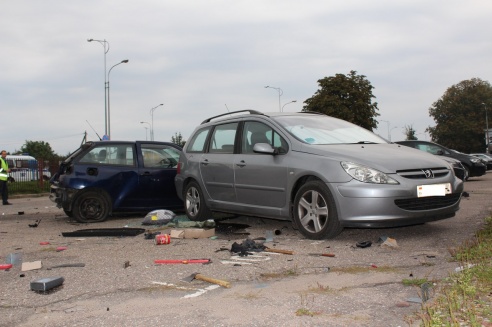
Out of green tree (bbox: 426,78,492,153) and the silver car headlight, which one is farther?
green tree (bbox: 426,78,492,153)

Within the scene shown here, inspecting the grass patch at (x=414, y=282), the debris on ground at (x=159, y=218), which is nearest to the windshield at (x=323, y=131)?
the debris on ground at (x=159, y=218)

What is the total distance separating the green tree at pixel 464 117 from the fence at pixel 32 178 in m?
63.7

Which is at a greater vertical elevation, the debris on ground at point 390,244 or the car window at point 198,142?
the car window at point 198,142

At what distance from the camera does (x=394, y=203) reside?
19.8 feet

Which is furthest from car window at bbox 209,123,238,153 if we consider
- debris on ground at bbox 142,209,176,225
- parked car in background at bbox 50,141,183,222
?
parked car in background at bbox 50,141,183,222

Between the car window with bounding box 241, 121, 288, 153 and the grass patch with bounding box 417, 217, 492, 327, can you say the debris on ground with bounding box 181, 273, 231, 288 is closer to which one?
the grass patch with bounding box 417, 217, 492, 327

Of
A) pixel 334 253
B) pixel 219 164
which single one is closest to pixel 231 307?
pixel 334 253

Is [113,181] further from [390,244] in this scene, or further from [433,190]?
[433,190]

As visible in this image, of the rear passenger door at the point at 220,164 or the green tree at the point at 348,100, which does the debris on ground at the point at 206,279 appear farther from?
the green tree at the point at 348,100

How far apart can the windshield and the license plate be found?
131 centimetres

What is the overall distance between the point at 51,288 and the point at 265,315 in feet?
6.51

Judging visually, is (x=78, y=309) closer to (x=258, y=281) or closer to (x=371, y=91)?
(x=258, y=281)

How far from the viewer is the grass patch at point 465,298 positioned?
3160 millimetres

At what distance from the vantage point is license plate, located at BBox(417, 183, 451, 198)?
6184 millimetres
